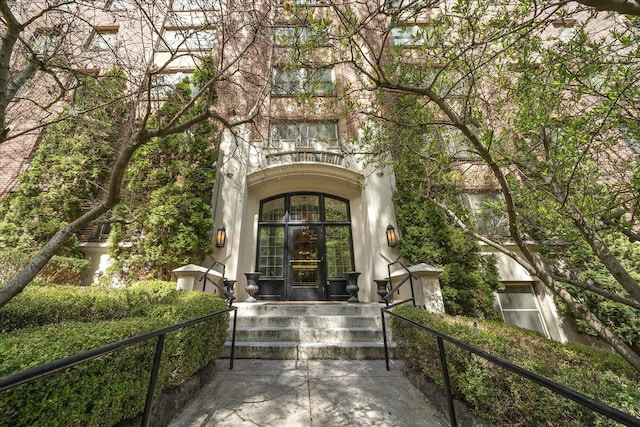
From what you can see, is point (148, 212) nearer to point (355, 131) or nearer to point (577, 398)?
point (355, 131)

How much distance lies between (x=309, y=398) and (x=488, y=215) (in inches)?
257

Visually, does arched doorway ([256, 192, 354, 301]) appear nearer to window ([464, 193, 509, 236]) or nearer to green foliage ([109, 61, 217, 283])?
green foliage ([109, 61, 217, 283])

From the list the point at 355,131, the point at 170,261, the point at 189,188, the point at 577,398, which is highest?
the point at 355,131

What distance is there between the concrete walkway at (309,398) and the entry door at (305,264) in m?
3.93

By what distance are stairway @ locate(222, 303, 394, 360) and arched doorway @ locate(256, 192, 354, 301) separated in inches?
92.1

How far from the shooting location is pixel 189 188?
272 inches

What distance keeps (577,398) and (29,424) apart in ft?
8.06

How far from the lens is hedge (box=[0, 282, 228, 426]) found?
4.15 feet

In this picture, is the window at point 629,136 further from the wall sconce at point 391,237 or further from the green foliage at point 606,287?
the wall sconce at point 391,237

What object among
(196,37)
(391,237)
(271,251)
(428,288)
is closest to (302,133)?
(271,251)

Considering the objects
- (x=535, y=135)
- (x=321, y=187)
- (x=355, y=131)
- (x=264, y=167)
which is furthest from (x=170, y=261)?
(x=535, y=135)

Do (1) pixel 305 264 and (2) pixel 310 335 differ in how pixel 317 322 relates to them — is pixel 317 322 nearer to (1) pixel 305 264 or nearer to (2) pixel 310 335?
(2) pixel 310 335

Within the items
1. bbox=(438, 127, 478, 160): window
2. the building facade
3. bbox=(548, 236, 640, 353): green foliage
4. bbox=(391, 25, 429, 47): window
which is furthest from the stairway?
bbox=(548, 236, 640, 353): green foliage

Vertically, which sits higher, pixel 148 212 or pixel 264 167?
pixel 264 167
